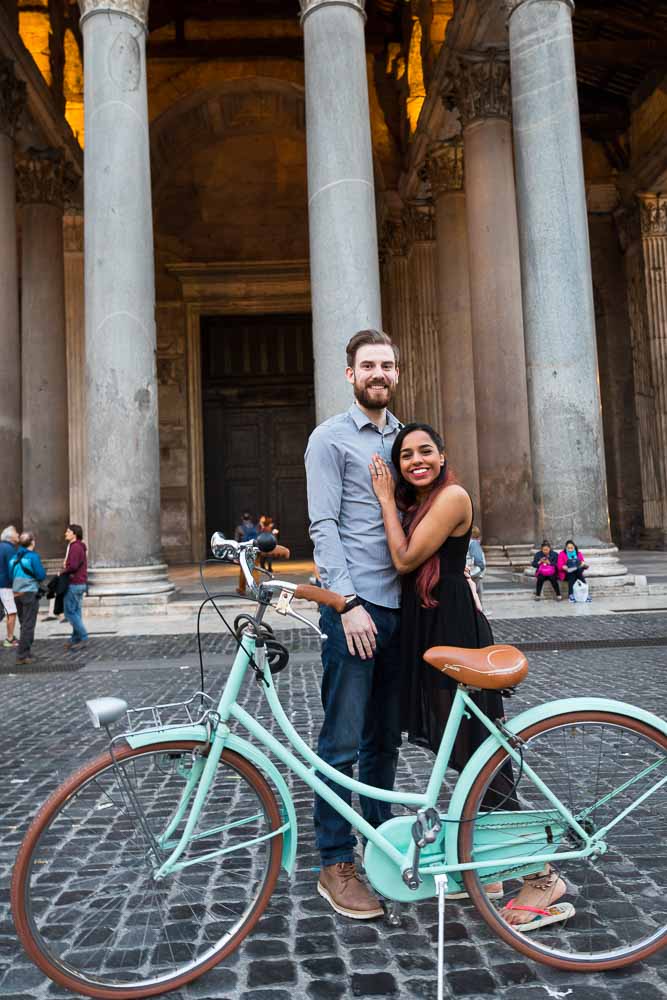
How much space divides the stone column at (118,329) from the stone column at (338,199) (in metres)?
2.55

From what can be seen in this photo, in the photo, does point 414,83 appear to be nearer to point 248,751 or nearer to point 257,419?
point 257,419

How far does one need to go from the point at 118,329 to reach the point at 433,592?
1013cm

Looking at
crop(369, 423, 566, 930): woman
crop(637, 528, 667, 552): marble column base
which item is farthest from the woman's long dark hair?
crop(637, 528, 667, 552): marble column base

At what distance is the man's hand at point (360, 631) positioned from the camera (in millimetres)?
2682

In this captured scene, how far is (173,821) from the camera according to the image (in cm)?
240

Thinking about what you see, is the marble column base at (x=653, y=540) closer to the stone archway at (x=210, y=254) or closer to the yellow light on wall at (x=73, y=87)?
the stone archway at (x=210, y=254)

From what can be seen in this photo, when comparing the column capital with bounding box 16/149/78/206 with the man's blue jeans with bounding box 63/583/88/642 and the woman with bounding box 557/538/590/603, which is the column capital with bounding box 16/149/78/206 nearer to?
the man's blue jeans with bounding box 63/583/88/642

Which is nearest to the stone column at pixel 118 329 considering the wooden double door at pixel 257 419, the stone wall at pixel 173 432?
the stone wall at pixel 173 432

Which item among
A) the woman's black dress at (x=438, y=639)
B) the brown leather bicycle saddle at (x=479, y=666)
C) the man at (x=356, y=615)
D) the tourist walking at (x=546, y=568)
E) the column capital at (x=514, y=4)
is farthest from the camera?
the column capital at (x=514, y=4)

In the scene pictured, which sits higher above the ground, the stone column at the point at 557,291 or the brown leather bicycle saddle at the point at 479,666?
the stone column at the point at 557,291

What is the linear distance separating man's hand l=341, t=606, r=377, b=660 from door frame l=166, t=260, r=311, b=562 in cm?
2149

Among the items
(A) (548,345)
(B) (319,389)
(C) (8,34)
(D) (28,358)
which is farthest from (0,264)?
(A) (548,345)

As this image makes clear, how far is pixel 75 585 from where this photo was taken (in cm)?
1013

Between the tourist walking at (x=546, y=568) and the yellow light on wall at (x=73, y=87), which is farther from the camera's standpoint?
the yellow light on wall at (x=73, y=87)
